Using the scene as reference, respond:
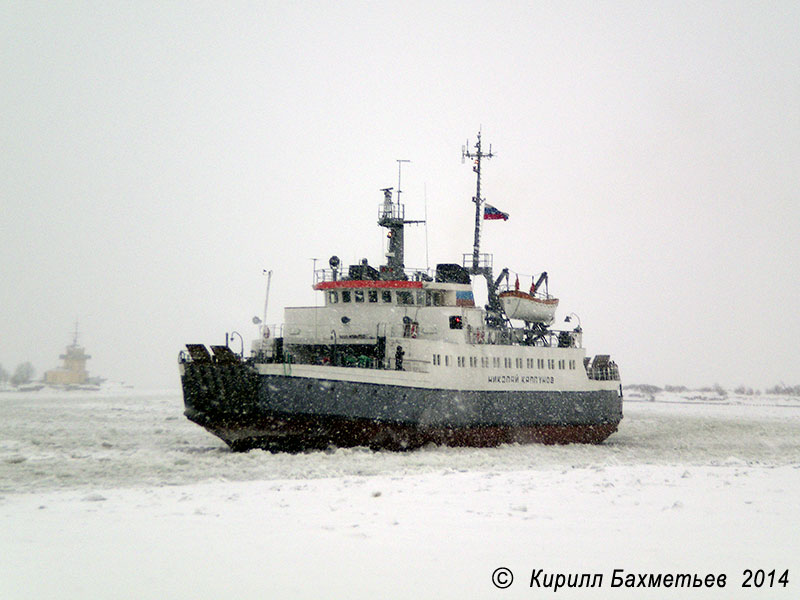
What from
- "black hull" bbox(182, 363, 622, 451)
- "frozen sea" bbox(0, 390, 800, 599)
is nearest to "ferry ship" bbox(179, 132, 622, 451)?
"black hull" bbox(182, 363, 622, 451)

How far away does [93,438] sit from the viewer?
26.7m

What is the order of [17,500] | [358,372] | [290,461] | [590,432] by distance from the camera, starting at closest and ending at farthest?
[17,500] → [290,461] → [358,372] → [590,432]

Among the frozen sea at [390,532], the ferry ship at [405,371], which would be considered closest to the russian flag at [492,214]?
the ferry ship at [405,371]

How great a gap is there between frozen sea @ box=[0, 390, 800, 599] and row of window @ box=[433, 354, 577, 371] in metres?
9.35

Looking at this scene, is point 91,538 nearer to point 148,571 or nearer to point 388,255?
point 148,571

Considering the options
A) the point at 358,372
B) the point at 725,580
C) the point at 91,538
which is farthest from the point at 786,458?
the point at 91,538

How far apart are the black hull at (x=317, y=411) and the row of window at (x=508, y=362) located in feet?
4.05

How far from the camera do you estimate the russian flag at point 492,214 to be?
3503 centimetres

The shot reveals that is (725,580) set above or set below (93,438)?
above

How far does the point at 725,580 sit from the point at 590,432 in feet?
90.1

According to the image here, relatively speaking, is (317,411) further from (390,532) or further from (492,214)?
(492,214)

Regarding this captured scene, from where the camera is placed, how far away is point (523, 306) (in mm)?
32594

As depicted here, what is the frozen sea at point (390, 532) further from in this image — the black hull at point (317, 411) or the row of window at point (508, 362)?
the row of window at point (508, 362)

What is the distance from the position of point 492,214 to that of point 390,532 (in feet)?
90.4
